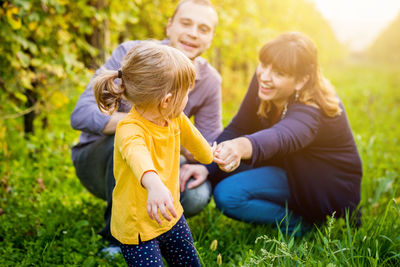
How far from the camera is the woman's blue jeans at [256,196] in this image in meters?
2.41

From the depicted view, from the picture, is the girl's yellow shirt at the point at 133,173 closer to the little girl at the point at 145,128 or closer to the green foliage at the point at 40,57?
the little girl at the point at 145,128

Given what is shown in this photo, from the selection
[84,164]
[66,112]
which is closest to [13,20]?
[84,164]

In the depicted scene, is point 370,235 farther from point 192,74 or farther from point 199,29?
point 199,29

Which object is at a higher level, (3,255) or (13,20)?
(13,20)

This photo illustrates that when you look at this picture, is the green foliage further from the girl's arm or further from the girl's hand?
the girl's hand

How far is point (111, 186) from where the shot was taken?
2.09 metres

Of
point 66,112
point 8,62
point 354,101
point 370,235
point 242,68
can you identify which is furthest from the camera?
point 242,68

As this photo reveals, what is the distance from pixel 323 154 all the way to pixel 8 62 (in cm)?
268

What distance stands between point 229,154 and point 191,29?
96cm

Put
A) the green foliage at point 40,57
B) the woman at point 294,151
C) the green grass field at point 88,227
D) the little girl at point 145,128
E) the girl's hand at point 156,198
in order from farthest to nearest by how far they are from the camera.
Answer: the green foliage at point 40,57, the woman at point 294,151, the green grass field at point 88,227, the little girl at point 145,128, the girl's hand at point 156,198

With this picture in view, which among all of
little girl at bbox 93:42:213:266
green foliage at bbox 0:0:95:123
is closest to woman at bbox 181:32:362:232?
little girl at bbox 93:42:213:266

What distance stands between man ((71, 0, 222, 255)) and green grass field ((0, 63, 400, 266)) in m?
0.19

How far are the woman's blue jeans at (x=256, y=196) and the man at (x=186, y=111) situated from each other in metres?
0.14


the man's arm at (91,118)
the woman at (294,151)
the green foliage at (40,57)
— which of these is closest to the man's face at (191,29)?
the woman at (294,151)
